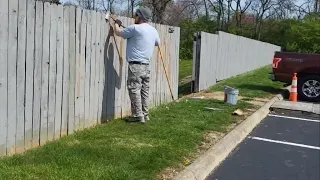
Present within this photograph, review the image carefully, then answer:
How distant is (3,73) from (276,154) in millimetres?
3999

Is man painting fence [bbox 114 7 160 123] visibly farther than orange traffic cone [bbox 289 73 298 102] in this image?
No

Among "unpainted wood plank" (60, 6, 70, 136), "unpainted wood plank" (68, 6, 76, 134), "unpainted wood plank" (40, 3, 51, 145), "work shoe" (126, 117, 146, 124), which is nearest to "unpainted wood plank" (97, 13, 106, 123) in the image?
"work shoe" (126, 117, 146, 124)

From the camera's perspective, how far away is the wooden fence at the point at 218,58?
1308 centimetres

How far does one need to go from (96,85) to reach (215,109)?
334 centimetres

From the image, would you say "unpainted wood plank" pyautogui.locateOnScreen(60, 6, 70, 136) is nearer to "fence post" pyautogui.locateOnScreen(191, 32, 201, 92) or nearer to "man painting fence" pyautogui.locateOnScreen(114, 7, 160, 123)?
"man painting fence" pyautogui.locateOnScreen(114, 7, 160, 123)

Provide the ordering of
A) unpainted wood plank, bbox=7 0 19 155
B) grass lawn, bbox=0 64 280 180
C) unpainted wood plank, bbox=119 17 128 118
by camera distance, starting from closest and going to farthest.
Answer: grass lawn, bbox=0 64 280 180, unpainted wood plank, bbox=7 0 19 155, unpainted wood plank, bbox=119 17 128 118

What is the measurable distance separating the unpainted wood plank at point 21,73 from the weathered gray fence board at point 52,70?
20.5 inches

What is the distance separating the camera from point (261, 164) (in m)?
6.10

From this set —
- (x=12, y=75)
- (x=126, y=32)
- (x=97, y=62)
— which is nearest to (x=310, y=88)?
(x=126, y=32)

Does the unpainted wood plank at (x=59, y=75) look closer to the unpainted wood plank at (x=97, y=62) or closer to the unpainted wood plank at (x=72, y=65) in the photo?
the unpainted wood plank at (x=72, y=65)

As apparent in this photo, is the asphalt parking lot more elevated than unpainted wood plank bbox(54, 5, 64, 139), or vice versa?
unpainted wood plank bbox(54, 5, 64, 139)

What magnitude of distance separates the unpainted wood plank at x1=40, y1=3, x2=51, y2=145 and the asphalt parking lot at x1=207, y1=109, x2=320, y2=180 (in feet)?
6.88

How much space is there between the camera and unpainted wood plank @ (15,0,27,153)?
16.6 ft

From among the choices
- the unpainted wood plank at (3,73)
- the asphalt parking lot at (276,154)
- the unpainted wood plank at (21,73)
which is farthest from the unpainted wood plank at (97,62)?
the asphalt parking lot at (276,154)
